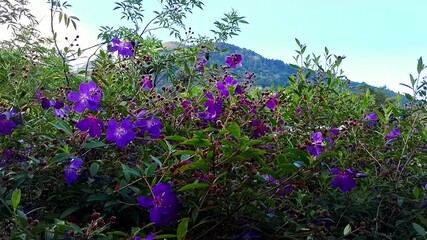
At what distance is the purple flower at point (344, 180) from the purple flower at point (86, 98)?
678 mm

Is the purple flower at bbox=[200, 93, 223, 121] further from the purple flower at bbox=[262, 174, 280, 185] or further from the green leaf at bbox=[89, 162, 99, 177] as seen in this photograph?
the green leaf at bbox=[89, 162, 99, 177]

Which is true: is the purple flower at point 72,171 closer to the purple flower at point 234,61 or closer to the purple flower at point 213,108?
the purple flower at point 213,108

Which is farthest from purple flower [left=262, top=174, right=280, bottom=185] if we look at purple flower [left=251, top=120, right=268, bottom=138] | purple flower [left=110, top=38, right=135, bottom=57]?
purple flower [left=110, top=38, right=135, bottom=57]

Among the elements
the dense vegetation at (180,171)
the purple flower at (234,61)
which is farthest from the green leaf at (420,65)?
the purple flower at (234,61)

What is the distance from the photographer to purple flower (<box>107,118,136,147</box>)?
1363 mm

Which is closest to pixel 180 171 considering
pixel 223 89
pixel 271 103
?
pixel 223 89

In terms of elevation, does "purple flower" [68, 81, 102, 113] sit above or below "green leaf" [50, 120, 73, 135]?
above

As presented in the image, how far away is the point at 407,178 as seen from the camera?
1803mm

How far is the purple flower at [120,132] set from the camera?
1.36m

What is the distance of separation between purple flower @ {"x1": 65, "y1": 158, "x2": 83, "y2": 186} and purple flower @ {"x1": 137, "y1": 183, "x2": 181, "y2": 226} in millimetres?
172

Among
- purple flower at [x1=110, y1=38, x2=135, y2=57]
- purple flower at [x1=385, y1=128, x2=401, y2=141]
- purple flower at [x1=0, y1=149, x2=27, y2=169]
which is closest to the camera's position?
purple flower at [x1=0, y1=149, x2=27, y2=169]

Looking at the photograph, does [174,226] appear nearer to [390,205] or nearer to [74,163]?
[74,163]

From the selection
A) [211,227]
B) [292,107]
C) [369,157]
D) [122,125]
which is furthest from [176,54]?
[211,227]

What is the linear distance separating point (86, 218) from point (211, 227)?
30 cm
